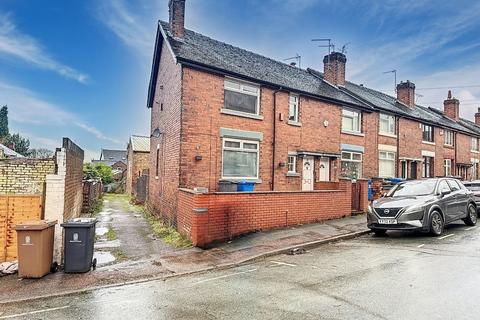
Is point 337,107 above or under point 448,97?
under

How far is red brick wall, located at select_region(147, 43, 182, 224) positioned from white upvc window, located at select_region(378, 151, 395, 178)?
42.6 feet

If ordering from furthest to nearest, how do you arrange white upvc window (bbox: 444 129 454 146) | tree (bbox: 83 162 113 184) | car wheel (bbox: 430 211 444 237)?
tree (bbox: 83 162 113 184) < white upvc window (bbox: 444 129 454 146) < car wheel (bbox: 430 211 444 237)

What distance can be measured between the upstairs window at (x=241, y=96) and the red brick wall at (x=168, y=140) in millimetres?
2044

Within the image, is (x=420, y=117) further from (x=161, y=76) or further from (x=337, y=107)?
(x=161, y=76)

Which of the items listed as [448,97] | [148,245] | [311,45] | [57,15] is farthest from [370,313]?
[448,97]

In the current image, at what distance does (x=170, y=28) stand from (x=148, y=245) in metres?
9.93

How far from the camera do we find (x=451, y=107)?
1224 inches

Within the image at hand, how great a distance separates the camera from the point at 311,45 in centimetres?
Answer: 2088

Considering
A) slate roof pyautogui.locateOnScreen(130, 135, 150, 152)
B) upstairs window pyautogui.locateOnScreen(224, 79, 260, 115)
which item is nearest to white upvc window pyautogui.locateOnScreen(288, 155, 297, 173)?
upstairs window pyautogui.locateOnScreen(224, 79, 260, 115)

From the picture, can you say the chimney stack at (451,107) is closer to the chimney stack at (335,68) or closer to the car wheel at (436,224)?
the chimney stack at (335,68)

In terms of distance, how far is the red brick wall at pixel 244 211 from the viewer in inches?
353

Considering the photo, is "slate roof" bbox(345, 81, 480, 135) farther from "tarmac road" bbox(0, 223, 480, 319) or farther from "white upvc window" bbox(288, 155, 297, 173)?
"tarmac road" bbox(0, 223, 480, 319)

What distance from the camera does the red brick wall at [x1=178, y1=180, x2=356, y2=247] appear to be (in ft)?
29.4

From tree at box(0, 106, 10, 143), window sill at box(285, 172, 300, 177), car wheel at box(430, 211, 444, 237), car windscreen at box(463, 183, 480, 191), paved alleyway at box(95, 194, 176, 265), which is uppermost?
tree at box(0, 106, 10, 143)
